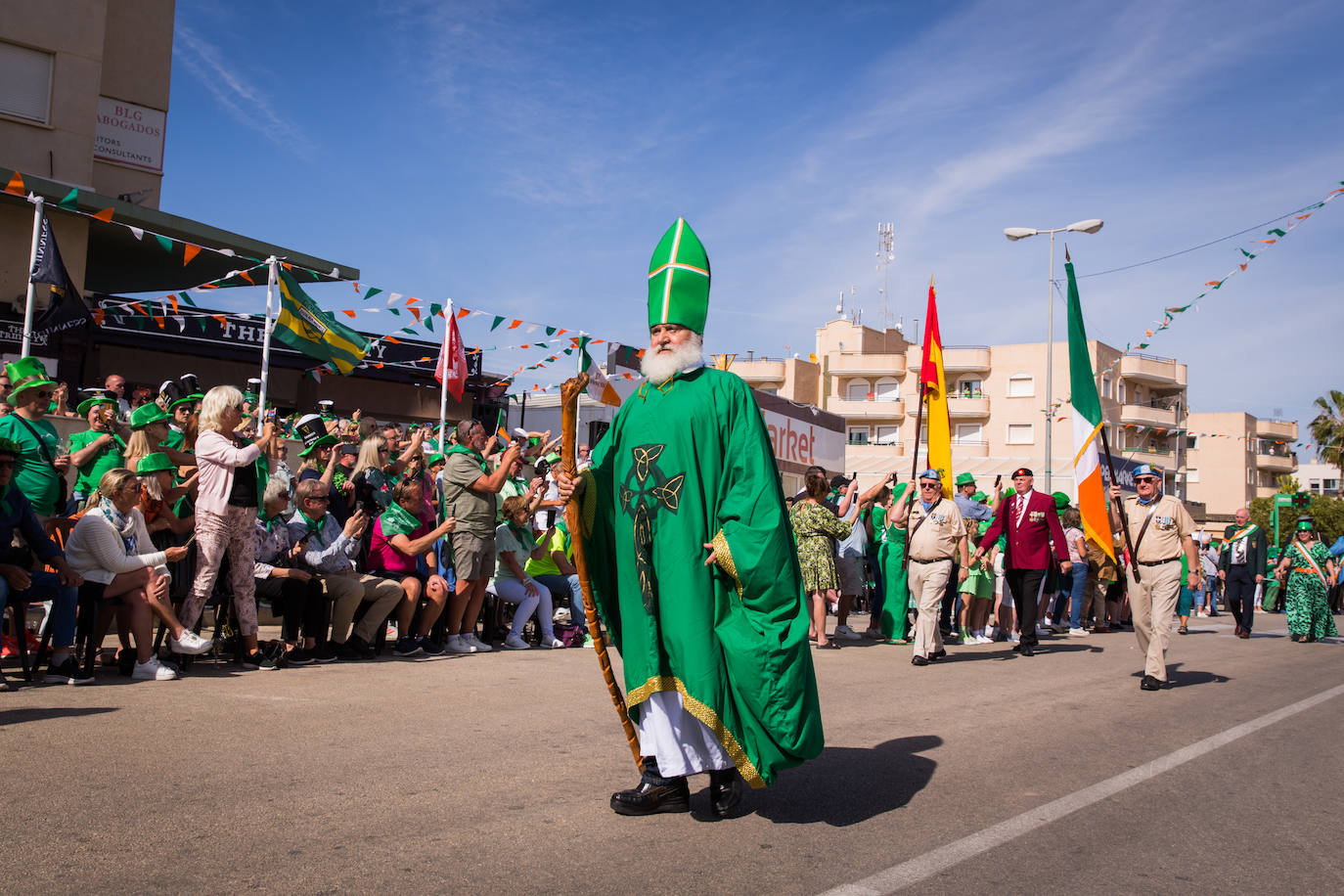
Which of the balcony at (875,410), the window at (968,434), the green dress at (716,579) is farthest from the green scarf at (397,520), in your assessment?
the window at (968,434)

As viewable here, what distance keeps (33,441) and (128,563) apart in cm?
139

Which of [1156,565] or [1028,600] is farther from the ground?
[1156,565]

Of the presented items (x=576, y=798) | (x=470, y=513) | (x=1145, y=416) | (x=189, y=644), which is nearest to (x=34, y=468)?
(x=189, y=644)

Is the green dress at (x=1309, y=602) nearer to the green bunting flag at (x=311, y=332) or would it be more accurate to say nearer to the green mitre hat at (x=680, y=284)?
the green mitre hat at (x=680, y=284)

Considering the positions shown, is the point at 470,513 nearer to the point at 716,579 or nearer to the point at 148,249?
the point at 716,579

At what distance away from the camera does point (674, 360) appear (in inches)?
180

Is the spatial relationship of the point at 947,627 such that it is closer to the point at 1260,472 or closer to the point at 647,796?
the point at 647,796

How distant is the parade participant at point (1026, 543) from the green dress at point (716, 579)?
761 cm

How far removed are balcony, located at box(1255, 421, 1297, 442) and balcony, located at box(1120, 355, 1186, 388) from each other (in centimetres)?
2099

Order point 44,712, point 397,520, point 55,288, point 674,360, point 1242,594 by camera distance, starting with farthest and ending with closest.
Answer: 1. point 1242,594
2. point 55,288
3. point 397,520
4. point 44,712
5. point 674,360

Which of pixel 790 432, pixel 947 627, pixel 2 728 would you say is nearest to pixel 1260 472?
pixel 790 432

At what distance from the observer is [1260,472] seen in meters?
86.9

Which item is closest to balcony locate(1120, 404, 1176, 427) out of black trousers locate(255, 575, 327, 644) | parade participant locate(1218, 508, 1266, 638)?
parade participant locate(1218, 508, 1266, 638)

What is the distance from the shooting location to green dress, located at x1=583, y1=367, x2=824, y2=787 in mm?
4180
